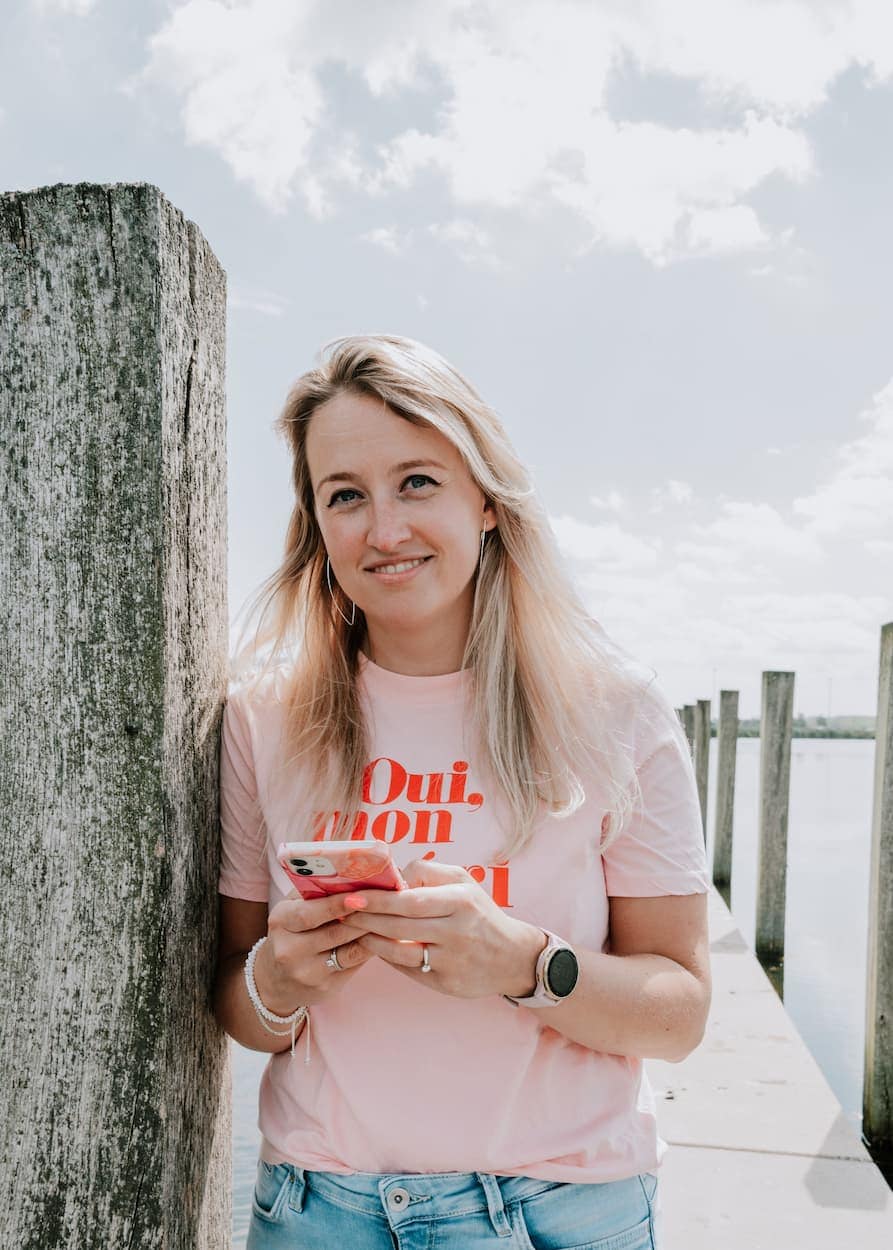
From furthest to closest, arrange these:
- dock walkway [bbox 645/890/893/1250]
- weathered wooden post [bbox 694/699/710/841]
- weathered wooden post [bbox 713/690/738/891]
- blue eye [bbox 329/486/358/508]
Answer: weathered wooden post [bbox 694/699/710/841], weathered wooden post [bbox 713/690/738/891], dock walkway [bbox 645/890/893/1250], blue eye [bbox 329/486/358/508]

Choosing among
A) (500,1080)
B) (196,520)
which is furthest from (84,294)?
(500,1080)

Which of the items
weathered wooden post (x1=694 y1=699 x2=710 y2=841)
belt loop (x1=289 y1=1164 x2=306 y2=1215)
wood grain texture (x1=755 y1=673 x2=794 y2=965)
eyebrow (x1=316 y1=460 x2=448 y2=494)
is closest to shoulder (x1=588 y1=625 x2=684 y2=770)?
eyebrow (x1=316 y1=460 x2=448 y2=494)

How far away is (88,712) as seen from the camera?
1.62 metres

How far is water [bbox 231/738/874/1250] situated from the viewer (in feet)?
18.8

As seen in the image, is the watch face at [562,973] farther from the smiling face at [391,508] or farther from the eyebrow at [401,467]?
the eyebrow at [401,467]

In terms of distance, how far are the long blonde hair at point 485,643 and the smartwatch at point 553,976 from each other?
0.19 meters

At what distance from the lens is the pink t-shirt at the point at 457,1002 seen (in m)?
1.71

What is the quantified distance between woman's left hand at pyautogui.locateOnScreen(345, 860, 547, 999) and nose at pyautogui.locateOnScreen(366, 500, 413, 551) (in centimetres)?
56

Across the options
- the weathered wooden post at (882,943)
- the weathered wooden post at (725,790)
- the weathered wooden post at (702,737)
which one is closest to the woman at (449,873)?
the weathered wooden post at (882,943)

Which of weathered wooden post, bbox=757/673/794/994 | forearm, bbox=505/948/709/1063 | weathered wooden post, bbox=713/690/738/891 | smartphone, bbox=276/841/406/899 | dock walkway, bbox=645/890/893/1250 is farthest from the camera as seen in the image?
weathered wooden post, bbox=713/690/738/891

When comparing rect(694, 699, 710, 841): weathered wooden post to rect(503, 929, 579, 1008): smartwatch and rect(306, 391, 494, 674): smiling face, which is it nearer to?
rect(306, 391, 494, 674): smiling face

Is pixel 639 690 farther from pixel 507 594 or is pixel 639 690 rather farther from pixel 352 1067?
pixel 352 1067

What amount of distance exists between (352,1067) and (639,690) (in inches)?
31.2

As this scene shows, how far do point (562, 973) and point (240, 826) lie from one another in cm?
62
